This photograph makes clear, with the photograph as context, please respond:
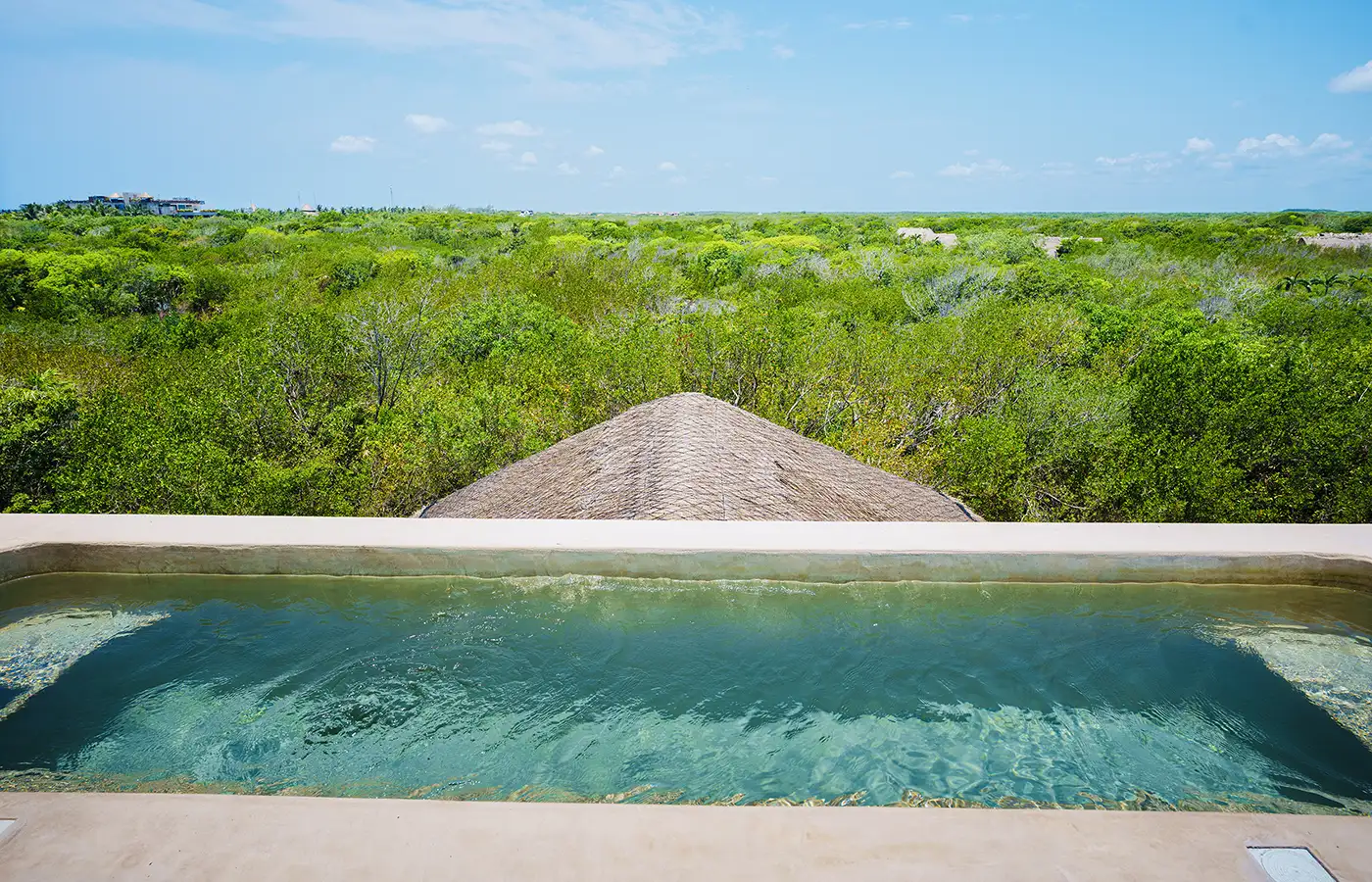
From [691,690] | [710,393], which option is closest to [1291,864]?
[691,690]

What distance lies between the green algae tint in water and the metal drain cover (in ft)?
3.05

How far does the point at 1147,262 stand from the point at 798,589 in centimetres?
3854

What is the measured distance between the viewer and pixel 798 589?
514 cm

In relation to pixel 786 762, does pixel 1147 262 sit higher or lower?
higher

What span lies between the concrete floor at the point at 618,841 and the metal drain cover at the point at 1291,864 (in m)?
0.03

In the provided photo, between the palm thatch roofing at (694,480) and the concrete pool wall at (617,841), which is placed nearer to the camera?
the concrete pool wall at (617,841)

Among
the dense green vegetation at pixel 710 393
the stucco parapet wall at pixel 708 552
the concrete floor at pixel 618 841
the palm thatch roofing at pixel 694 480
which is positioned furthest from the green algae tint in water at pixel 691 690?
the dense green vegetation at pixel 710 393

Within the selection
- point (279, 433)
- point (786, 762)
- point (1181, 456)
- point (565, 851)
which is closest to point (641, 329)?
point (279, 433)

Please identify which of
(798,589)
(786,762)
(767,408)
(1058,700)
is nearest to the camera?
(786,762)

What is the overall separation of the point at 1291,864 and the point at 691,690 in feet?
8.88

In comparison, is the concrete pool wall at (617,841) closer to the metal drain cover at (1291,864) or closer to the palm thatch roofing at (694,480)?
the metal drain cover at (1291,864)

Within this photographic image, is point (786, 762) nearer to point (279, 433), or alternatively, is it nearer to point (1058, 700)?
point (1058, 700)

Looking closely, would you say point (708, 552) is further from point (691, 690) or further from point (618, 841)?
point (618, 841)

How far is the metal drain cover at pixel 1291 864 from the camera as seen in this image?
8.59ft
